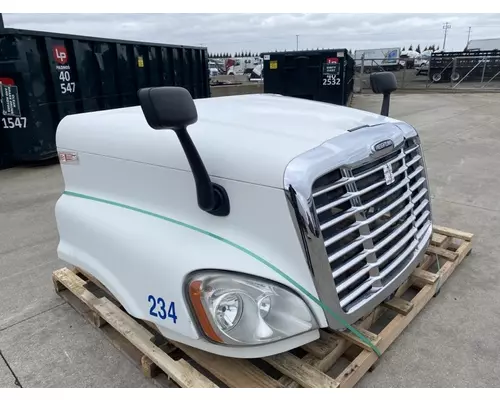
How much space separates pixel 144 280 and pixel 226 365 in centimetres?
59

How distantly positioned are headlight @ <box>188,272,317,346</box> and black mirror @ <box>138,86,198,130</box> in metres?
0.67

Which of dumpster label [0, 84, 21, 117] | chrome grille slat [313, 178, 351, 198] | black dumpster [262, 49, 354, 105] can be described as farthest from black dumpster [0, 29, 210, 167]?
chrome grille slat [313, 178, 351, 198]

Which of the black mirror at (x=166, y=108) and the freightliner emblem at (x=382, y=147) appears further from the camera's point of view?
the freightliner emblem at (x=382, y=147)

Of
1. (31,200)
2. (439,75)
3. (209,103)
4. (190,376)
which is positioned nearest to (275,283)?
(190,376)

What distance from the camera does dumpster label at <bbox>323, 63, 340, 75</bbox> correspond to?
11.5 metres

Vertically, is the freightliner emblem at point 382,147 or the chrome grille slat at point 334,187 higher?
the freightliner emblem at point 382,147

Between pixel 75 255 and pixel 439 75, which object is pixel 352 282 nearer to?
pixel 75 255

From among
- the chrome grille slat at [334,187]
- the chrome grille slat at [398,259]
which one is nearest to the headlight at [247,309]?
the chrome grille slat at [334,187]

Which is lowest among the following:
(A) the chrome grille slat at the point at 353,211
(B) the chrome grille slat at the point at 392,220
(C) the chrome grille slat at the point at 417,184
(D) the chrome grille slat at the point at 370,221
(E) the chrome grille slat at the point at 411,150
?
(B) the chrome grille slat at the point at 392,220

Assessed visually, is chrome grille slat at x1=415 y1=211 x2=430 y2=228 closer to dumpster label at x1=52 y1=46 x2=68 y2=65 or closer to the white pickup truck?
the white pickup truck

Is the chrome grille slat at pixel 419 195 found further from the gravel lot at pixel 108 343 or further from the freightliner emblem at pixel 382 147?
the gravel lot at pixel 108 343

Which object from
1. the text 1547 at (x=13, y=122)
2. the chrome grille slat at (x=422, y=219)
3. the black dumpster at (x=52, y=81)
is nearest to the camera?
the chrome grille slat at (x=422, y=219)

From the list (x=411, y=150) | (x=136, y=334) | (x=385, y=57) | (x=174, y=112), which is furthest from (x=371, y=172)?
(x=385, y=57)

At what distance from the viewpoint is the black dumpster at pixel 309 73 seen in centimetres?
→ 1155
